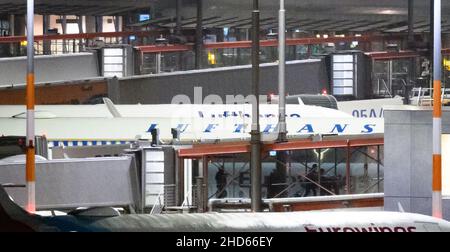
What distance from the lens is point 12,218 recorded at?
973cm

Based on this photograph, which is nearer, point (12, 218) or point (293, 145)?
point (12, 218)

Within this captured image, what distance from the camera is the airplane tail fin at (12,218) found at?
9.48m

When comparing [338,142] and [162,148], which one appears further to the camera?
[338,142]

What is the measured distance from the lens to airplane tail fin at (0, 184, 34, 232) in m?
9.48

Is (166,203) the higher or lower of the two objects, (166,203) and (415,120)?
the lower

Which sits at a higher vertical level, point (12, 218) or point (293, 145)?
point (12, 218)

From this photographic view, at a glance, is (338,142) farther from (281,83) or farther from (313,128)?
(313,128)

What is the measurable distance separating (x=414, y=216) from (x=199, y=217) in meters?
3.63

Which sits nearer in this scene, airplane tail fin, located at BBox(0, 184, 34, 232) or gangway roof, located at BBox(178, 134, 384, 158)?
airplane tail fin, located at BBox(0, 184, 34, 232)

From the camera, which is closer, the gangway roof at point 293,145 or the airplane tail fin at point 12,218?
the airplane tail fin at point 12,218

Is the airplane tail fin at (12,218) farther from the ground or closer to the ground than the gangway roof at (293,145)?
farther from the ground

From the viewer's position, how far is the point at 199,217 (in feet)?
43.2

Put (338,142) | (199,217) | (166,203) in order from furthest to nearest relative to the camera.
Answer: (338,142) < (166,203) < (199,217)
